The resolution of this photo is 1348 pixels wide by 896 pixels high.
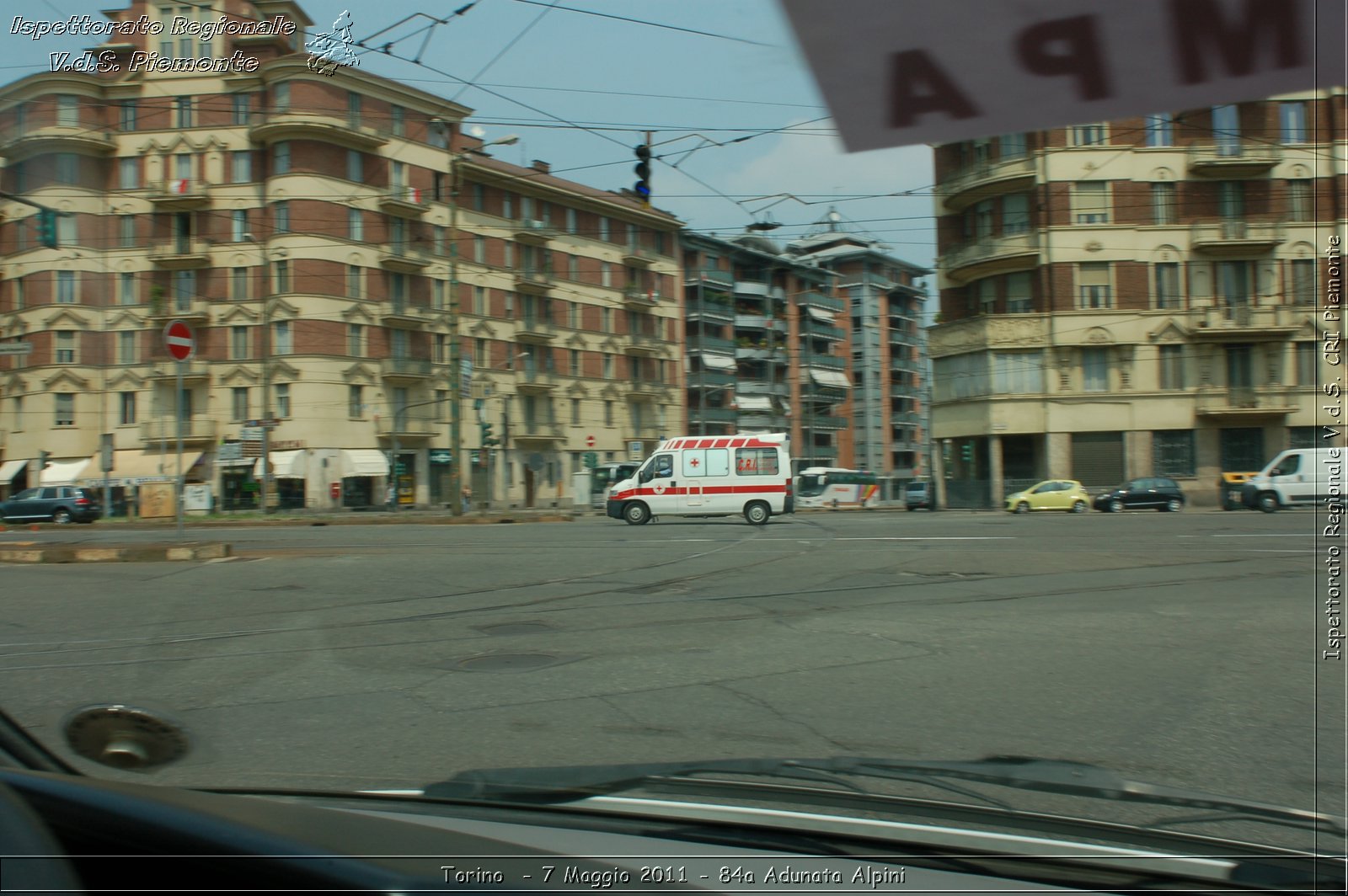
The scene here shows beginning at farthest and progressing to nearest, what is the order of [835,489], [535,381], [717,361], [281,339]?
[717,361], [835,489], [535,381], [281,339]

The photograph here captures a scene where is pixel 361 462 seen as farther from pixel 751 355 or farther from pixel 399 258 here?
pixel 751 355

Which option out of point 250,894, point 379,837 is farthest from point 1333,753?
point 250,894

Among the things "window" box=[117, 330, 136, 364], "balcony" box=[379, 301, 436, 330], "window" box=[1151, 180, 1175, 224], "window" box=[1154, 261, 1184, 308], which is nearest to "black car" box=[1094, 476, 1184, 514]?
"window" box=[1154, 261, 1184, 308]

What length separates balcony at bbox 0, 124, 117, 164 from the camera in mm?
6379

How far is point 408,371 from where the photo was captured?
21828mm

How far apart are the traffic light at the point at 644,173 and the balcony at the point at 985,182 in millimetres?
7959

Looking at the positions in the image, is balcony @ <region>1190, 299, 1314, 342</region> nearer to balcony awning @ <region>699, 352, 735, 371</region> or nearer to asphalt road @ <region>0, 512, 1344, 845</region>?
asphalt road @ <region>0, 512, 1344, 845</region>

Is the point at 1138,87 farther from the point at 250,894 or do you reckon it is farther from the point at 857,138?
the point at 250,894

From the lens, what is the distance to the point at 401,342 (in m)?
19.7

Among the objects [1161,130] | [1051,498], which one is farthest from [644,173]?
[1161,130]

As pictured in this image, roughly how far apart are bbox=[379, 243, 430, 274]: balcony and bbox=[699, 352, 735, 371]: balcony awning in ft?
157

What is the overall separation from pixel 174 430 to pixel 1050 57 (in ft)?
57.4

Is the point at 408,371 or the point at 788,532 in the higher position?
the point at 408,371

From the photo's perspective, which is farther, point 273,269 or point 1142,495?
point 273,269
